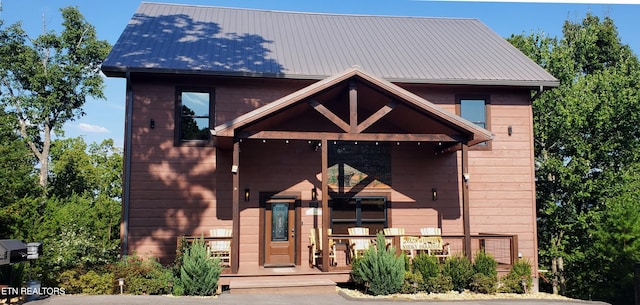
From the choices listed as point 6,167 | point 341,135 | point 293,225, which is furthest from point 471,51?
point 6,167

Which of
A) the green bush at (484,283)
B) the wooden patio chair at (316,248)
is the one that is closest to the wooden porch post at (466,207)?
the green bush at (484,283)

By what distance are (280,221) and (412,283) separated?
13.5 feet

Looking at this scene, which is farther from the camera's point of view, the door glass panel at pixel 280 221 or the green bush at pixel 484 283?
the door glass panel at pixel 280 221

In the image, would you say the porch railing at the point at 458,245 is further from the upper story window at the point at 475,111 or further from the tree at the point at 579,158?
the tree at the point at 579,158

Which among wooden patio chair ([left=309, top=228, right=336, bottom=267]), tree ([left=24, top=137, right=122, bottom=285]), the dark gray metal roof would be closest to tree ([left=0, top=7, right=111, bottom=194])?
tree ([left=24, top=137, right=122, bottom=285])

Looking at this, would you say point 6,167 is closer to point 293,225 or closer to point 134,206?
point 134,206

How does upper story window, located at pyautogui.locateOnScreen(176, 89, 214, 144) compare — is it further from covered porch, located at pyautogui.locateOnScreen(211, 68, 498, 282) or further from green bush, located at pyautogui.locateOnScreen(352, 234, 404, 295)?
green bush, located at pyautogui.locateOnScreen(352, 234, 404, 295)

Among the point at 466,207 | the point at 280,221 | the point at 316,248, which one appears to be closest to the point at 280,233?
the point at 280,221

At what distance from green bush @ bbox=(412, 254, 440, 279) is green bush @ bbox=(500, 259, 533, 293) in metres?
1.67

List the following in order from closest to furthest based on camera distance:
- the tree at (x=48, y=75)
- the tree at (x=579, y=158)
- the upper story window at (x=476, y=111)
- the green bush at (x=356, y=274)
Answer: the green bush at (x=356, y=274), the upper story window at (x=476, y=111), the tree at (x=579, y=158), the tree at (x=48, y=75)

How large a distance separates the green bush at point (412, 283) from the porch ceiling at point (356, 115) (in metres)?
3.16

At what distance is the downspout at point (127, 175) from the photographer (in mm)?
12719

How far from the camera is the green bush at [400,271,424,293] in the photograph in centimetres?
1088

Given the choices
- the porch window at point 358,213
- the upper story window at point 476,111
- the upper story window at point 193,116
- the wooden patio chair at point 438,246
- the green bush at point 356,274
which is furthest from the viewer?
the upper story window at point 476,111
